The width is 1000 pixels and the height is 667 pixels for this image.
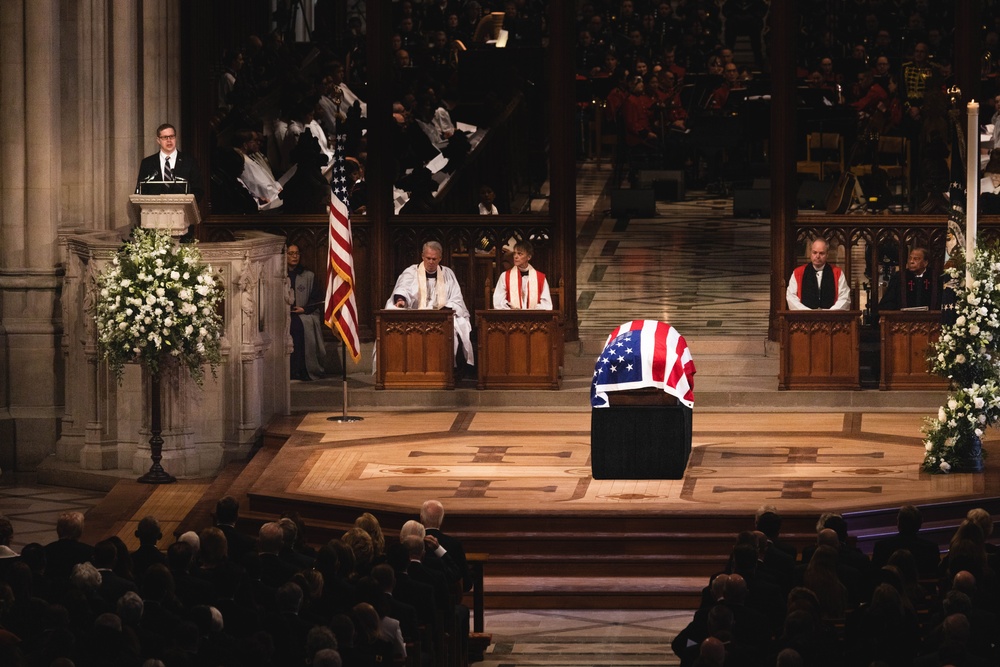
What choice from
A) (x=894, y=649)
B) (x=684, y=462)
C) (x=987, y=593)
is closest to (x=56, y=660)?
(x=894, y=649)

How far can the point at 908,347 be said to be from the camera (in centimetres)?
1839

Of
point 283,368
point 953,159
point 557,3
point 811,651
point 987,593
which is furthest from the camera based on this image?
point 557,3

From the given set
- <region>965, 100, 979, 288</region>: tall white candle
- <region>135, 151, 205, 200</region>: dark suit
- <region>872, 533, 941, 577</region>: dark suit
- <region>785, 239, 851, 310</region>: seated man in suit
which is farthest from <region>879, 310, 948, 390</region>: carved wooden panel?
<region>872, 533, 941, 577</region>: dark suit

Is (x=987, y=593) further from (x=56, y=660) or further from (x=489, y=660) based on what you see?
(x=56, y=660)

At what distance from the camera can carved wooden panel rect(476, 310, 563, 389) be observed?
1848 centimetres

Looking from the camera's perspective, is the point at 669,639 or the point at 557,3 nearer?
the point at 669,639

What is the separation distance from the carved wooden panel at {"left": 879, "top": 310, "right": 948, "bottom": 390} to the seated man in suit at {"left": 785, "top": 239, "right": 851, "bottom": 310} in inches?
16.1

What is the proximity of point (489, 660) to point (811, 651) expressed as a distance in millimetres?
3766

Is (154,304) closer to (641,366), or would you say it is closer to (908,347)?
(641,366)

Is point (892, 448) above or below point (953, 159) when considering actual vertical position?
below

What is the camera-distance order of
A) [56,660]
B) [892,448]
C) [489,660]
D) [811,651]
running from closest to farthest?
[56,660], [811,651], [489,660], [892,448]

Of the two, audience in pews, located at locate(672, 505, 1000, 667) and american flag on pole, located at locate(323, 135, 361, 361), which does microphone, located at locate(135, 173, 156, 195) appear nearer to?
american flag on pole, located at locate(323, 135, 361, 361)

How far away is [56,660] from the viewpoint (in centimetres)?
912

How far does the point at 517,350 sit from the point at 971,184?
4662 millimetres
